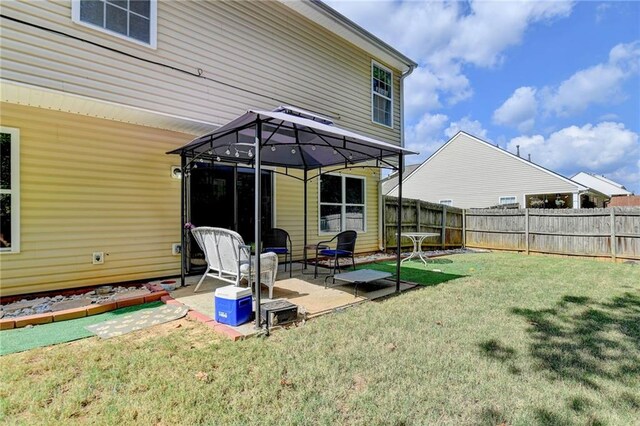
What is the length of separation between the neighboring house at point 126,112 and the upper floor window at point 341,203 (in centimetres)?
151

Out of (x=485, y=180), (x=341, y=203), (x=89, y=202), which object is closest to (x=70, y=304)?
(x=89, y=202)

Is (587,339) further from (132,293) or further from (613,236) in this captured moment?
(613,236)

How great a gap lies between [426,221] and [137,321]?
10.0 metres

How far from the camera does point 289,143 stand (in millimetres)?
5367

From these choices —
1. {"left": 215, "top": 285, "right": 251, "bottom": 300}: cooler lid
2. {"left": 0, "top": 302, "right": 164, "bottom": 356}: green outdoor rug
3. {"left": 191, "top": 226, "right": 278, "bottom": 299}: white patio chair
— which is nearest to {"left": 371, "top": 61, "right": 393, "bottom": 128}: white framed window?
{"left": 191, "top": 226, "right": 278, "bottom": 299}: white patio chair

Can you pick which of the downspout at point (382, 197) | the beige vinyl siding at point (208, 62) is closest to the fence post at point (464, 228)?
the downspout at point (382, 197)

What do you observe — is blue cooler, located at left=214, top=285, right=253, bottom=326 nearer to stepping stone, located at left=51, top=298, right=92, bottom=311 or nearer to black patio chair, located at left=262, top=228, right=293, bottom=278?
stepping stone, located at left=51, top=298, right=92, bottom=311

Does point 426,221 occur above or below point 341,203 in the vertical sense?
below

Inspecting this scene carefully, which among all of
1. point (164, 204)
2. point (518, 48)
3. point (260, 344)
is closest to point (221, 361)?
point (260, 344)

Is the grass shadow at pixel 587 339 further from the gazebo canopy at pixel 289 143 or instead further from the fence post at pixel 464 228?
the fence post at pixel 464 228

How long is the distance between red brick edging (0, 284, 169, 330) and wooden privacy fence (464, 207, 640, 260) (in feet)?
36.8

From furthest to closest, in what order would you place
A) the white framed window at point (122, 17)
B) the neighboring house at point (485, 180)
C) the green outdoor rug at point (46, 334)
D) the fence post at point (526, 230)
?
the neighboring house at point (485, 180)
the fence post at point (526, 230)
the white framed window at point (122, 17)
the green outdoor rug at point (46, 334)

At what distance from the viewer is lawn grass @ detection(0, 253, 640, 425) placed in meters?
2.13

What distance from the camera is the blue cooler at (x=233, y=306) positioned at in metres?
3.63
